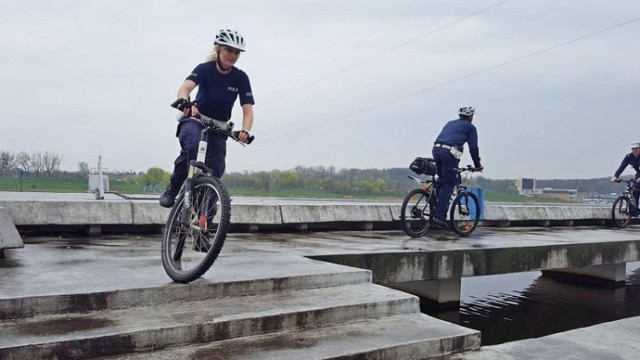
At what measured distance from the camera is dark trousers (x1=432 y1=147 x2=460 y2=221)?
895 cm

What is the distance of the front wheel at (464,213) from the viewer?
364 inches

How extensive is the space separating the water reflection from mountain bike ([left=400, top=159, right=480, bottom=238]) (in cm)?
124

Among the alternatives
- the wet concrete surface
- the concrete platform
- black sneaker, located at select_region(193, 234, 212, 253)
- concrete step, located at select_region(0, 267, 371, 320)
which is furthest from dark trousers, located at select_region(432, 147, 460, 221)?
black sneaker, located at select_region(193, 234, 212, 253)

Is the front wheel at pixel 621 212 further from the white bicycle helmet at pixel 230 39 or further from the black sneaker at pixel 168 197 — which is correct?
the white bicycle helmet at pixel 230 39

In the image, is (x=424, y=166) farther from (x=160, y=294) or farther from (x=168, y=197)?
(x=160, y=294)

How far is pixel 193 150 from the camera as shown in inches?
192

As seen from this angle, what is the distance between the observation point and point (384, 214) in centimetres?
1050

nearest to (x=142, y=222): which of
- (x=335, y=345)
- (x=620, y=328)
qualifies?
(x=335, y=345)

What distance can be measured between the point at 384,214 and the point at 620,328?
6.16 metres

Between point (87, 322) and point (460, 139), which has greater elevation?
point (460, 139)

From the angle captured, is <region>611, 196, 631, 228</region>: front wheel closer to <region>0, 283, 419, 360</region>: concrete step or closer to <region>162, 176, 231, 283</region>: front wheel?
<region>0, 283, 419, 360</region>: concrete step

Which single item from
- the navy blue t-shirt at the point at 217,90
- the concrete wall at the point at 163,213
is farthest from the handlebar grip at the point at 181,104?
the concrete wall at the point at 163,213

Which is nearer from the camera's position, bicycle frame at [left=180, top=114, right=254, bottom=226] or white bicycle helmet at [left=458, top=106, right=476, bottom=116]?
bicycle frame at [left=180, top=114, right=254, bottom=226]

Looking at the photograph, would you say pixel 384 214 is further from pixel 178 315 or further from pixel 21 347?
pixel 21 347
